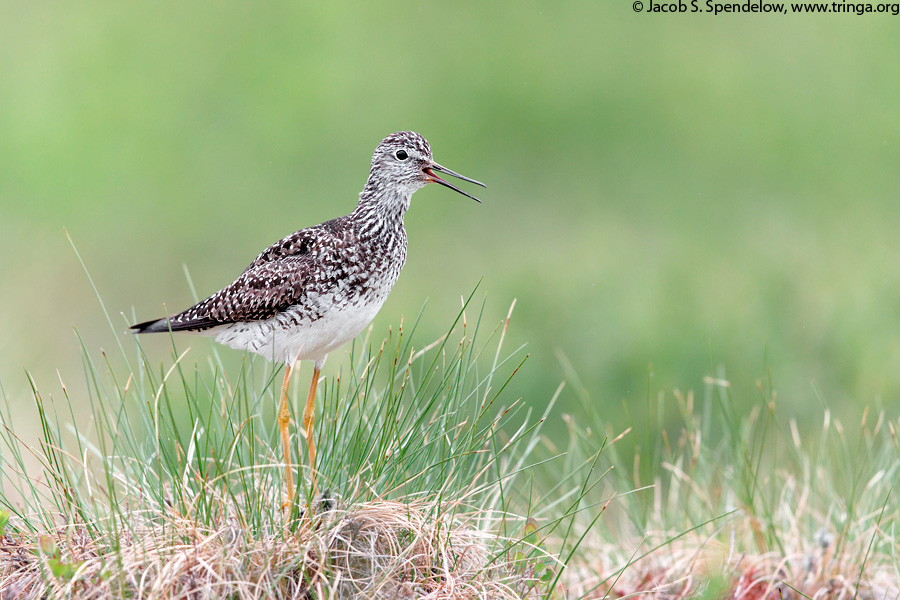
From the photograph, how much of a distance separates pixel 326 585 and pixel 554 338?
7.79m

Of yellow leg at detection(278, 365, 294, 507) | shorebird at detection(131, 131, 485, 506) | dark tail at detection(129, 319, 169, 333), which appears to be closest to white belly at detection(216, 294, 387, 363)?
shorebird at detection(131, 131, 485, 506)

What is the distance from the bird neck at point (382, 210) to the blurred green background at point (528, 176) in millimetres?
5382

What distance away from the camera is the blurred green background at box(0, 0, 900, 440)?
12242 mm

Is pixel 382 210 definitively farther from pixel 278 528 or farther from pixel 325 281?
pixel 278 528

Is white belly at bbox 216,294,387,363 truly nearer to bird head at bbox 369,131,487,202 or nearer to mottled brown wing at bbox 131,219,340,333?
mottled brown wing at bbox 131,219,340,333

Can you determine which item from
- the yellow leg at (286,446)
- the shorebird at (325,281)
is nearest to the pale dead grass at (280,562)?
the yellow leg at (286,446)

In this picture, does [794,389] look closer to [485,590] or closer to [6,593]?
[485,590]

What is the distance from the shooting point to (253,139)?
18062 mm

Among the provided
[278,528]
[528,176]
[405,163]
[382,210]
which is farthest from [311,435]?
[528,176]

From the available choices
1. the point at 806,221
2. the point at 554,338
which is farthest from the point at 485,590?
the point at 806,221

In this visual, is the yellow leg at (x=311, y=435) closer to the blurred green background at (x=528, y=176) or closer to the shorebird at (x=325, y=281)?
the shorebird at (x=325, y=281)

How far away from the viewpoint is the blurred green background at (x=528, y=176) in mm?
12242

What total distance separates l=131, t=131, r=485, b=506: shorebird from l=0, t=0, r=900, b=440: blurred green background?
5.39 m

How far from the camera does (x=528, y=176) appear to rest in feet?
57.8
